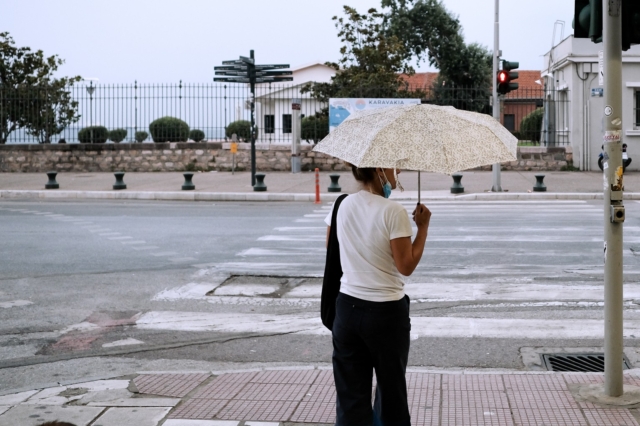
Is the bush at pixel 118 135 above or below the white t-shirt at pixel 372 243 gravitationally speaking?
above

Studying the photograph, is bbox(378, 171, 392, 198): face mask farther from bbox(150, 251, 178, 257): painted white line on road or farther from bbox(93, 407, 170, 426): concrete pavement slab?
bbox(150, 251, 178, 257): painted white line on road

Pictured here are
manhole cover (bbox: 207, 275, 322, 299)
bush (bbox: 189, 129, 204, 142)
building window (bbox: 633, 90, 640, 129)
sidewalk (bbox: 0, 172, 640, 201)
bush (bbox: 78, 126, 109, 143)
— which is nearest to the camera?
manhole cover (bbox: 207, 275, 322, 299)

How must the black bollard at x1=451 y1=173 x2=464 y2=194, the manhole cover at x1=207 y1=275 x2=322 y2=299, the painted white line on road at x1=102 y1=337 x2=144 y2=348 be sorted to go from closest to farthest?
the painted white line on road at x1=102 y1=337 x2=144 y2=348 → the manhole cover at x1=207 y1=275 x2=322 y2=299 → the black bollard at x1=451 y1=173 x2=464 y2=194

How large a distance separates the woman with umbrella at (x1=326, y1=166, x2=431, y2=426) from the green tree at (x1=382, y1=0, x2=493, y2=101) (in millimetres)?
55116

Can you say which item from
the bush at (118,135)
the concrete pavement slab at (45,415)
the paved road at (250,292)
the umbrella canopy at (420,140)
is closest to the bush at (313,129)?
the bush at (118,135)

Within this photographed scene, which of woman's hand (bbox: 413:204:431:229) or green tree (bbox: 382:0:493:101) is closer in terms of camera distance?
woman's hand (bbox: 413:204:431:229)

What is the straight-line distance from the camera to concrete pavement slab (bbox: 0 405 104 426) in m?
5.23

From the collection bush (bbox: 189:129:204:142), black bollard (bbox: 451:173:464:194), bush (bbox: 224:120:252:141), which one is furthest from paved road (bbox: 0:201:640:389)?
bush (bbox: 224:120:252:141)

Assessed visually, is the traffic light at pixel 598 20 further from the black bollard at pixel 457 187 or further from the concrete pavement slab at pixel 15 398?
the black bollard at pixel 457 187

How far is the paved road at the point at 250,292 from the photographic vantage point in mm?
7262

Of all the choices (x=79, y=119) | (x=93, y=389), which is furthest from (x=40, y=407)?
(x=79, y=119)

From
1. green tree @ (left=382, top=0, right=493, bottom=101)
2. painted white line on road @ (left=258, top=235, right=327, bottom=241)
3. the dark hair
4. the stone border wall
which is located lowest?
painted white line on road @ (left=258, top=235, right=327, bottom=241)

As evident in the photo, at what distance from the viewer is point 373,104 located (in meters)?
27.5

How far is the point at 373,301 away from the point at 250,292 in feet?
19.0
